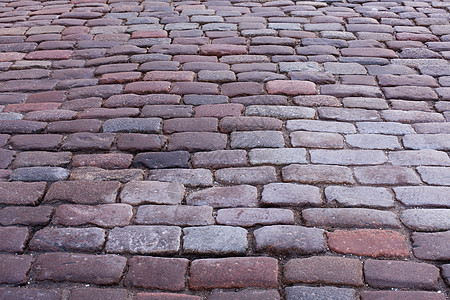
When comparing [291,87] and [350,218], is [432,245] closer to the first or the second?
[350,218]

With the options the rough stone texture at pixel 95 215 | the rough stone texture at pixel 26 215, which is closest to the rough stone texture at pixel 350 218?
the rough stone texture at pixel 95 215

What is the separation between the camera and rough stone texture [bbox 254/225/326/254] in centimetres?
199

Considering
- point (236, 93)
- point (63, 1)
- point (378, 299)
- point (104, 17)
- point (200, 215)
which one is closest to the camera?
point (378, 299)

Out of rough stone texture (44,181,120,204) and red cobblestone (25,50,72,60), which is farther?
red cobblestone (25,50,72,60)

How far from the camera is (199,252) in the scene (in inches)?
78.6

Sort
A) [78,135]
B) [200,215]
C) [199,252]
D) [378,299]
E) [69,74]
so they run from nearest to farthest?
[378,299]
[199,252]
[200,215]
[78,135]
[69,74]

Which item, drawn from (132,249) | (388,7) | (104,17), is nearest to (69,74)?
(104,17)

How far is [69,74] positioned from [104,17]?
1318 mm

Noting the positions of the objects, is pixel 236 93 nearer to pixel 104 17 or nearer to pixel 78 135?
pixel 78 135

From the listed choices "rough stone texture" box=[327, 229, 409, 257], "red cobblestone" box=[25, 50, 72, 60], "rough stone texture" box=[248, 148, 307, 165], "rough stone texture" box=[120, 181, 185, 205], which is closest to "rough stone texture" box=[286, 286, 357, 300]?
"rough stone texture" box=[327, 229, 409, 257]

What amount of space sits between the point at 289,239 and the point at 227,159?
701 millimetres

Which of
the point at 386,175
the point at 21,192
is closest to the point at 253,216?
the point at 386,175

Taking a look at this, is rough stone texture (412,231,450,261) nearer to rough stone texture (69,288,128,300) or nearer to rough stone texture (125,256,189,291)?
rough stone texture (125,256,189,291)

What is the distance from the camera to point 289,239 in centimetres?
204
